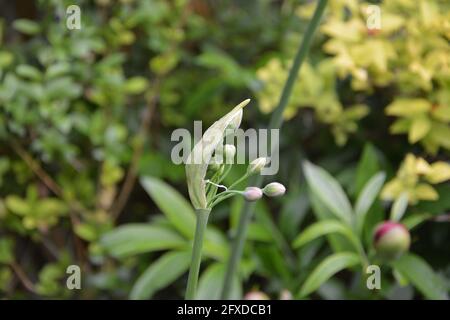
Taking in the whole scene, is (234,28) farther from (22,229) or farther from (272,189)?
(272,189)

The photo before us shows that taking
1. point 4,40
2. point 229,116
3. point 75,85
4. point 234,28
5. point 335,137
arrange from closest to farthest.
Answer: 1. point 229,116
2. point 75,85
3. point 335,137
4. point 4,40
5. point 234,28

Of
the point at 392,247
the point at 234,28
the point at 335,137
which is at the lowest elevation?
the point at 392,247

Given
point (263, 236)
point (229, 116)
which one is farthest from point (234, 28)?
point (229, 116)

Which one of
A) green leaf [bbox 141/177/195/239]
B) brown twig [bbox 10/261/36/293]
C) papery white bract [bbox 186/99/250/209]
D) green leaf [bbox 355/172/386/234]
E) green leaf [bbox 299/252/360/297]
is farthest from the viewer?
brown twig [bbox 10/261/36/293]

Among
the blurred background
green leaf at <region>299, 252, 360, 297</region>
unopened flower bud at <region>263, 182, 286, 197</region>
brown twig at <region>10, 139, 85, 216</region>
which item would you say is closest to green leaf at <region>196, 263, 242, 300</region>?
the blurred background

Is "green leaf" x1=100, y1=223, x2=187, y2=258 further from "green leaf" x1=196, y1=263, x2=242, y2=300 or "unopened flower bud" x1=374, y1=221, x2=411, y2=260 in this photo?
"unopened flower bud" x1=374, y1=221, x2=411, y2=260

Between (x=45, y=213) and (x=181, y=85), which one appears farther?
(x=181, y=85)

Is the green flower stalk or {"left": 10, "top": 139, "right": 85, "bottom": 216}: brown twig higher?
{"left": 10, "top": 139, "right": 85, "bottom": 216}: brown twig
